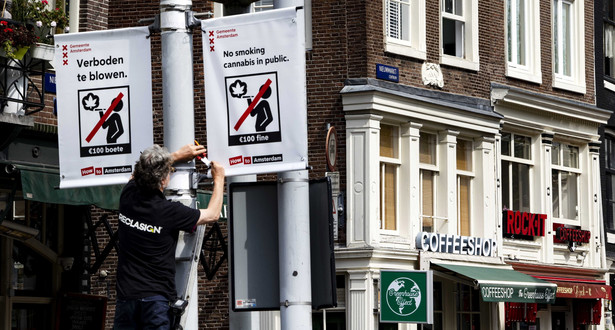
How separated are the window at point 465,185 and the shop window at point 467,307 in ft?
3.98

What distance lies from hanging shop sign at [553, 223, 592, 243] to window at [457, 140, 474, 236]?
9.35 feet

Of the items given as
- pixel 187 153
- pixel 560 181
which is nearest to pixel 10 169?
pixel 187 153

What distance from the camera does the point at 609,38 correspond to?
31.3 m

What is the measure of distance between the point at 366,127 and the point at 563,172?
7247 mm

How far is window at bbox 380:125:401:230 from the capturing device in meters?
25.0

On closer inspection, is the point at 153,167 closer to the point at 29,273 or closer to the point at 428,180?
the point at 29,273

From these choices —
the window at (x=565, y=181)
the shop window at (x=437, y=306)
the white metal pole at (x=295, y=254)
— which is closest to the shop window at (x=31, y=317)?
the shop window at (x=437, y=306)

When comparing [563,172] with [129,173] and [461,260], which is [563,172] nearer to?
[461,260]

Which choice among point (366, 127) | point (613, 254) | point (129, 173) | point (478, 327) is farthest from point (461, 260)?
point (129, 173)

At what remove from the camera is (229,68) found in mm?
6746

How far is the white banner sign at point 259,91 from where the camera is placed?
22.0 ft

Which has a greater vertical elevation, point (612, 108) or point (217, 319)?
point (612, 108)

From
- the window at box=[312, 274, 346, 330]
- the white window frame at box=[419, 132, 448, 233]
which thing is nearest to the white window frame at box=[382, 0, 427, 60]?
the white window frame at box=[419, 132, 448, 233]

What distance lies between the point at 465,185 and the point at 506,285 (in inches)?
101
